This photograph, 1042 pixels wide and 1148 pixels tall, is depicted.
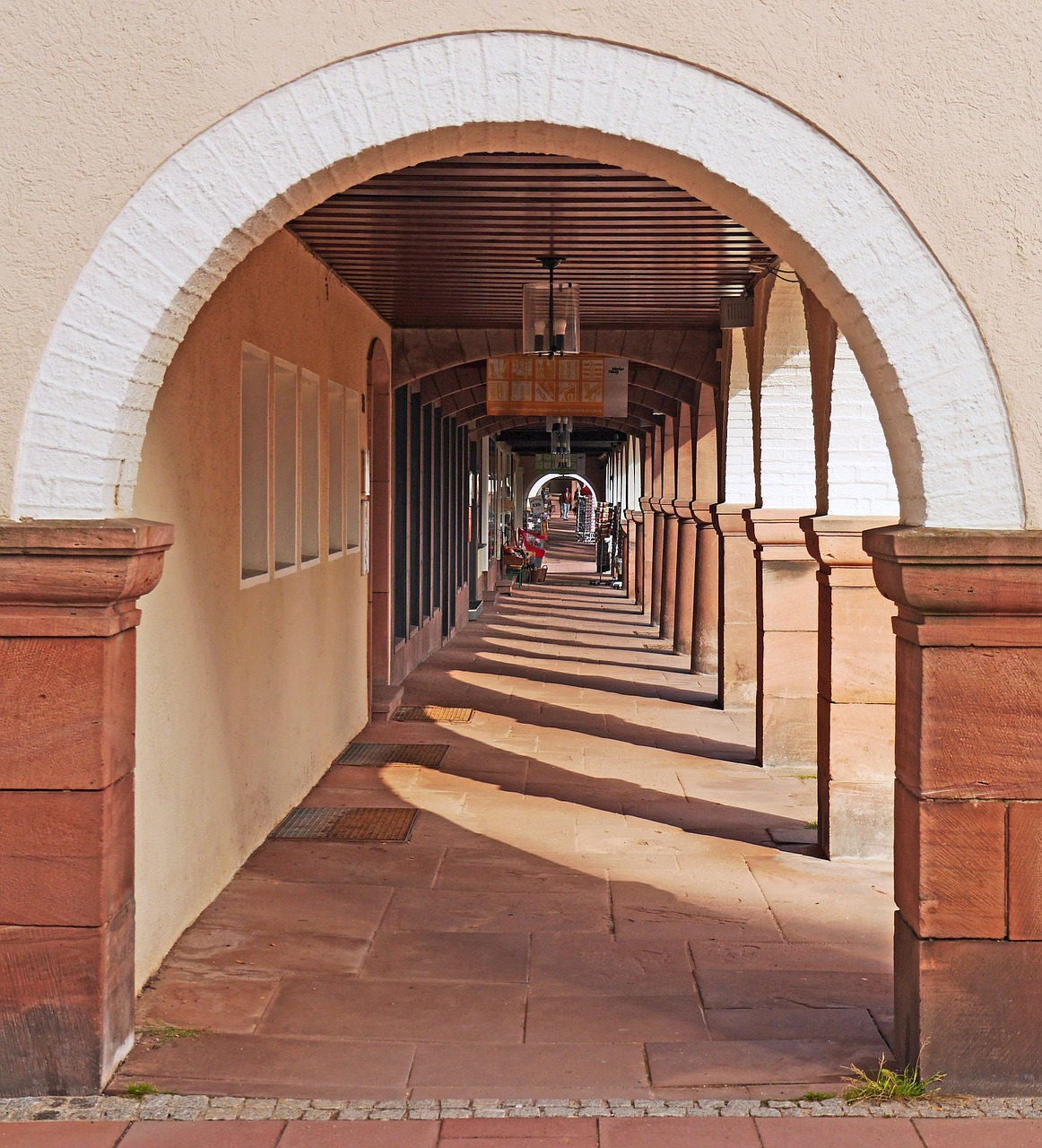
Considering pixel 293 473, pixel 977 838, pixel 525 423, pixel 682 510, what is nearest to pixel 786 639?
pixel 293 473

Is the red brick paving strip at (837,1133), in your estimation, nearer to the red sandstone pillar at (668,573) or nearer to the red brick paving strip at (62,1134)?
the red brick paving strip at (62,1134)

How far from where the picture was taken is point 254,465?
22.3ft

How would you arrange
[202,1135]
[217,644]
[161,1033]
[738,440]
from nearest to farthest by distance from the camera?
1. [202,1135]
2. [161,1033]
3. [217,644]
4. [738,440]

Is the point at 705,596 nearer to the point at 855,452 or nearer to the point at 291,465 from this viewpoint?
the point at 855,452

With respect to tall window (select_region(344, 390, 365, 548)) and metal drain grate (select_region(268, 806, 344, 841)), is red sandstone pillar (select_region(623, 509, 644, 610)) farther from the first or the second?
metal drain grate (select_region(268, 806, 344, 841))

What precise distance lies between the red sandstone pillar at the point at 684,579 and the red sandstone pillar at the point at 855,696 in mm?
8694

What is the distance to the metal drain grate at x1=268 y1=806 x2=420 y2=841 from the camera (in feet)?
22.7

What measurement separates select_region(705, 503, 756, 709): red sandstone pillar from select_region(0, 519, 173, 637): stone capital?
25.5 ft

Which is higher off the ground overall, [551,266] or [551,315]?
[551,266]

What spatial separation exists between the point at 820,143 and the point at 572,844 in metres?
3.95

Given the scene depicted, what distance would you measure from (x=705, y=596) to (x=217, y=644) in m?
8.24

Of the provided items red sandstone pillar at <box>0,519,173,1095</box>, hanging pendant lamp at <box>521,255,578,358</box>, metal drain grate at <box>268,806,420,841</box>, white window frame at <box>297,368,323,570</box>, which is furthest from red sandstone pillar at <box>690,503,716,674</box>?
red sandstone pillar at <box>0,519,173,1095</box>

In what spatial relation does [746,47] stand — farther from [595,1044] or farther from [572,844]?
[572,844]

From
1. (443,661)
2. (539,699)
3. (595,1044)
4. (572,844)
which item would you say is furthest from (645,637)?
(595,1044)
